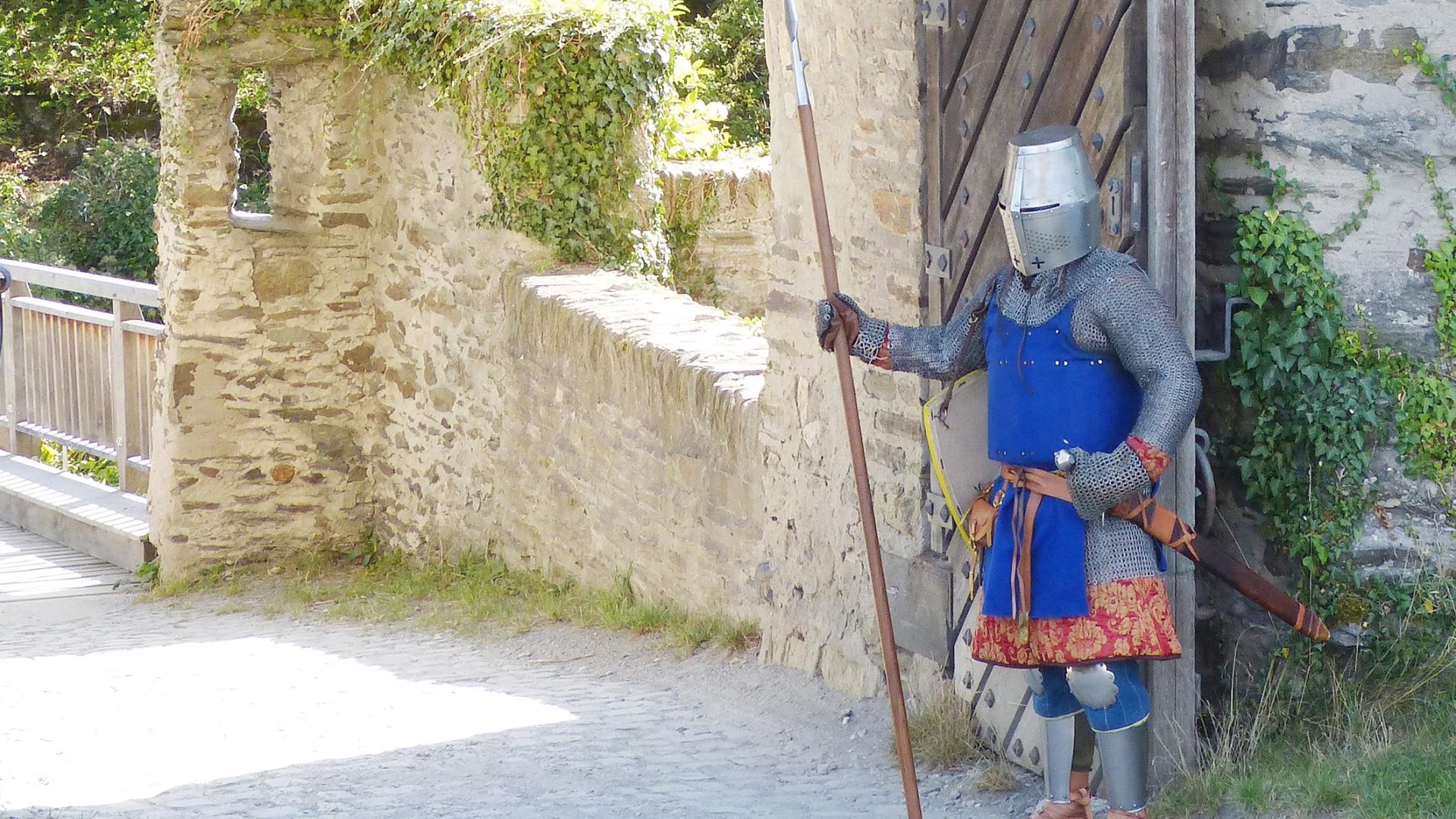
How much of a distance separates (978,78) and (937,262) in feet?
1.61

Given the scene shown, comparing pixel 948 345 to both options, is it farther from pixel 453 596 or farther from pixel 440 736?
pixel 453 596

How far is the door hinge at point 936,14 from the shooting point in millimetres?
4004

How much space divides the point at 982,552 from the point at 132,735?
3054 millimetres

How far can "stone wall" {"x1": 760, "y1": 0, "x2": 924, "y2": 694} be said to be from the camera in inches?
170

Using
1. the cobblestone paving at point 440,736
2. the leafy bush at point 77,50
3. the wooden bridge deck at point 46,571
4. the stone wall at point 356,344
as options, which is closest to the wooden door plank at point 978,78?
the cobblestone paving at point 440,736

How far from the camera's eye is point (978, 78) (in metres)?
3.91

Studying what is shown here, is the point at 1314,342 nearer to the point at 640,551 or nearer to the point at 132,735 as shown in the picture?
the point at 640,551

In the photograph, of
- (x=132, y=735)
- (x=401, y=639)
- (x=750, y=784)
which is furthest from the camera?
(x=401, y=639)

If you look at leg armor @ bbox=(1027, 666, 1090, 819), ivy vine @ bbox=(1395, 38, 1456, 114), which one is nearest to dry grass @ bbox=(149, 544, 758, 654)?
leg armor @ bbox=(1027, 666, 1090, 819)

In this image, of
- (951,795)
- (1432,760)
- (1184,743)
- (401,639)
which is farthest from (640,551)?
(1432,760)

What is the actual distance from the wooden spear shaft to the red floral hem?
1.11 ft

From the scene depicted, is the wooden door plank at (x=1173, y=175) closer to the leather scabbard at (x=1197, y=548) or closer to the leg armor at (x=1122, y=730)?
the leather scabbard at (x=1197, y=548)

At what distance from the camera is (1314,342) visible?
3.54 m

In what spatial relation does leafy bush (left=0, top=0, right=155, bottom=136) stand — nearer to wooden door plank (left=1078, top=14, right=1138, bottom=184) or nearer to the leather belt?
wooden door plank (left=1078, top=14, right=1138, bottom=184)
